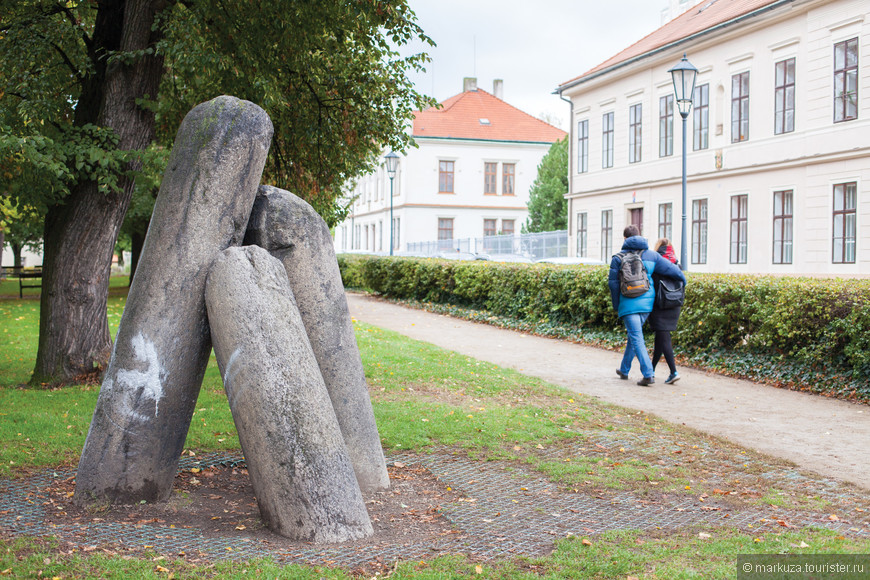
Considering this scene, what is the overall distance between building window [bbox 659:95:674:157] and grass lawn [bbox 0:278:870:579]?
19740 mm

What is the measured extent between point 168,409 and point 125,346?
47cm

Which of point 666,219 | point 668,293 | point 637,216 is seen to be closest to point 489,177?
point 637,216

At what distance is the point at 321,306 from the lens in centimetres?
573

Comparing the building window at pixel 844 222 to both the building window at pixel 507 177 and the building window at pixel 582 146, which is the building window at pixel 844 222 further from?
the building window at pixel 507 177

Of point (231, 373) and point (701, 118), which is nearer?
point (231, 373)

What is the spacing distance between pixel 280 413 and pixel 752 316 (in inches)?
328

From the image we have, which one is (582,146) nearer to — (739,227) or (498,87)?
(739,227)

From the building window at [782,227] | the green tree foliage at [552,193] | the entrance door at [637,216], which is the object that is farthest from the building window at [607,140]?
the green tree foliage at [552,193]

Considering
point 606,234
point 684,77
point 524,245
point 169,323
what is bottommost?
point 169,323

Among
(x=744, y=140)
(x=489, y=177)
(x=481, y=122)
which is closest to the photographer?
(x=744, y=140)

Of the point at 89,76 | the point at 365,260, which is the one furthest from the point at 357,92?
the point at 365,260

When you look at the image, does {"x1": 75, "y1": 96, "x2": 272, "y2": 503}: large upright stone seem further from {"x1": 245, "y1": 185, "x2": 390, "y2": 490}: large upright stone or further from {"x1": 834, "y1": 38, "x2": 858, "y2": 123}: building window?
{"x1": 834, "y1": 38, "x2": 858, "y2": 123}: building window

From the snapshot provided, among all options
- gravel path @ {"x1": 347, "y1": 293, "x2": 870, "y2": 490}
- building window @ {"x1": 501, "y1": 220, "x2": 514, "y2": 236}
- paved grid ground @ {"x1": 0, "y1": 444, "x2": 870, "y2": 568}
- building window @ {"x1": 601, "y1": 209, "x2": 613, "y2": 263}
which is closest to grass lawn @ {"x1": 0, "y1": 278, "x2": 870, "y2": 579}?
paved grid ground @ {"x1": 0, "y1": 444, "x2": 870, "y2": 568}

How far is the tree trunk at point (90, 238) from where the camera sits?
365 inches
